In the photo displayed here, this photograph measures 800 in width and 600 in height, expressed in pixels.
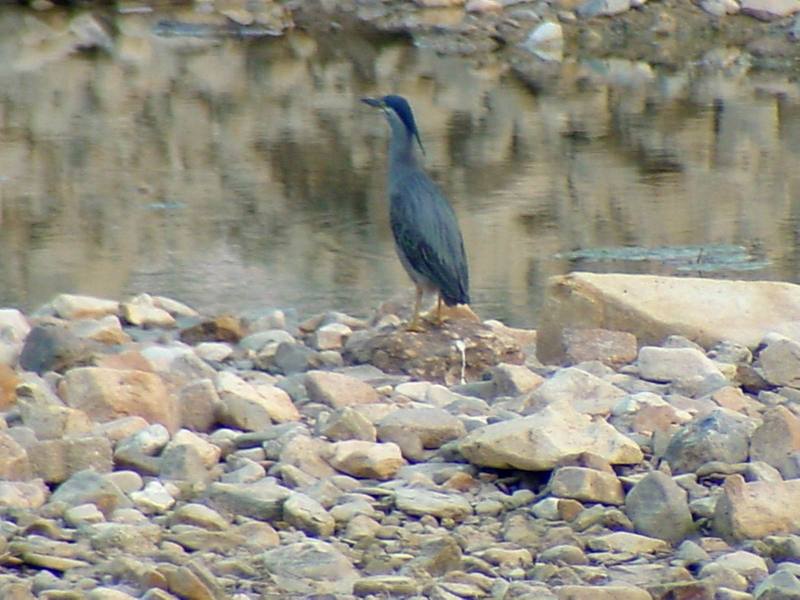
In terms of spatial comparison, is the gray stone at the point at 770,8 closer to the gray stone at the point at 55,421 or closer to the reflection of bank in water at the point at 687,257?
the reflection of bank in water at the point at 687,257

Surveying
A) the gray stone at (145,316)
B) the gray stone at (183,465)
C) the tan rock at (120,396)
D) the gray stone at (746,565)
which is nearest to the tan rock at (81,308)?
the gray stone at (145,316)

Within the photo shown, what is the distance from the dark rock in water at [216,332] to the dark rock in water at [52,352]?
3.45 feet

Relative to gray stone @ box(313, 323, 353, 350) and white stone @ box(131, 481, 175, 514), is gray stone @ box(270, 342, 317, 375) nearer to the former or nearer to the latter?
gray stone @ box(313, 323, 353, 350)

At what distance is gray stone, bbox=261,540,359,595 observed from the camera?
3865 millimetres

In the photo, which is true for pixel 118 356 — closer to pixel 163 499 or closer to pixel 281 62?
pixel 163 499

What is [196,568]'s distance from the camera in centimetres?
375

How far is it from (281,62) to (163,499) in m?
14.4

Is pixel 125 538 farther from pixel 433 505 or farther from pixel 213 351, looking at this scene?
pixel 213 351

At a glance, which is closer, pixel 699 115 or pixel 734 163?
pixel 734 163

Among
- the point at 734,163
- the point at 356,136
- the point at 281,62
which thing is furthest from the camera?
the point at 281,62

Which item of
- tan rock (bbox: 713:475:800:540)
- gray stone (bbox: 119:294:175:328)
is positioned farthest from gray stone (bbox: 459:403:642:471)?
gray stone (bbox: 119:294:175:328)

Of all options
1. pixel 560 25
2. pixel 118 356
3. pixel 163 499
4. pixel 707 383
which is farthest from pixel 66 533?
pixel 560 25

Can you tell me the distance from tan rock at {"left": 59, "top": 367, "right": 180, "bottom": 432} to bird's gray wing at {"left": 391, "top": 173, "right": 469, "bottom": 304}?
176cm

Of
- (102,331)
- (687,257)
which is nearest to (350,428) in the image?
(102,331)
